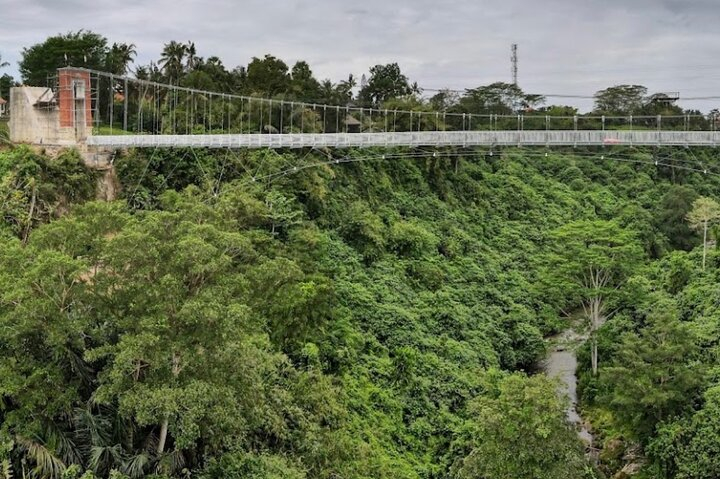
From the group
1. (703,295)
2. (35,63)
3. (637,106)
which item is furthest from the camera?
(637,106)

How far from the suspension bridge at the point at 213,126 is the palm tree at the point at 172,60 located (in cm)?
362

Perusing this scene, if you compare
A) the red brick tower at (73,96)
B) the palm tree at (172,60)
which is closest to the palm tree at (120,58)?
the palm tree at (172,60)

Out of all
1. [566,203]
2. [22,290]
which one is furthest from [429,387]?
[566,203]

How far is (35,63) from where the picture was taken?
34.5m

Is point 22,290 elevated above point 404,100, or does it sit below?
below

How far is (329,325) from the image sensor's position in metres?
17.7

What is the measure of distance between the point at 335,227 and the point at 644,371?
11291mm

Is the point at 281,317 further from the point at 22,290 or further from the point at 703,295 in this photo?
the point at 703,295

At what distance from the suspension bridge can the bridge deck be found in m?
0.03

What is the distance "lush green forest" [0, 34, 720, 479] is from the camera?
9.70 m

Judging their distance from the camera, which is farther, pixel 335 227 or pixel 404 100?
pixel 404 100

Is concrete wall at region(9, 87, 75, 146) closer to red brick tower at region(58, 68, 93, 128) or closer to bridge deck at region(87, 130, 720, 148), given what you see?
red brick tower at region(58, 68, 93, 128)

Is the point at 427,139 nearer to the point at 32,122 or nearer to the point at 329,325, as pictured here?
the point at 329,325

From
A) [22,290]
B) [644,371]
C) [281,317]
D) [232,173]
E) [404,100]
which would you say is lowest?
[644,371]
